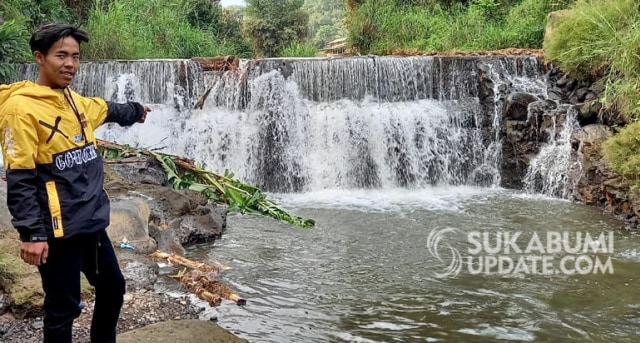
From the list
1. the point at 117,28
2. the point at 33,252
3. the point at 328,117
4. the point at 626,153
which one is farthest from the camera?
the point at 117,28

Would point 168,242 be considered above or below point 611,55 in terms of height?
below

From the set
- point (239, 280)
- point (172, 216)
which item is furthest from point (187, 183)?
point (239, 280)

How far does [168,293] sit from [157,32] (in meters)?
11.4

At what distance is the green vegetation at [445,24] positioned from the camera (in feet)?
40.2

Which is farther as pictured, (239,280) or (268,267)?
(268,267)

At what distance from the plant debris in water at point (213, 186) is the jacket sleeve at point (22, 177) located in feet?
14.7

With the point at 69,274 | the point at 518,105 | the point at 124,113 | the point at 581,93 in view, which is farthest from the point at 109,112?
the point at 581,93

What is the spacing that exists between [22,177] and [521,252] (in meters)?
4.50

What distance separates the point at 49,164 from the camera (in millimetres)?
2217

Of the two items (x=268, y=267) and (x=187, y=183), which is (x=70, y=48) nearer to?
(x=268, y=267)

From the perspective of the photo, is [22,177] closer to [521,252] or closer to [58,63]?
[58,63]

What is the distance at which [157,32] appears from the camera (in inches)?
562

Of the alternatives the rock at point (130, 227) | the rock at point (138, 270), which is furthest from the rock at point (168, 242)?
the rock at point (138, 270)

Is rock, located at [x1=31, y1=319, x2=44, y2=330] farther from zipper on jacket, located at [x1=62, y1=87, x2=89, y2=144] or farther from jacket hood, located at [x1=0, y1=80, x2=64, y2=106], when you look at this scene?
jacket hood, located at [x1=0, y1=80, x2=64, y2=106]
